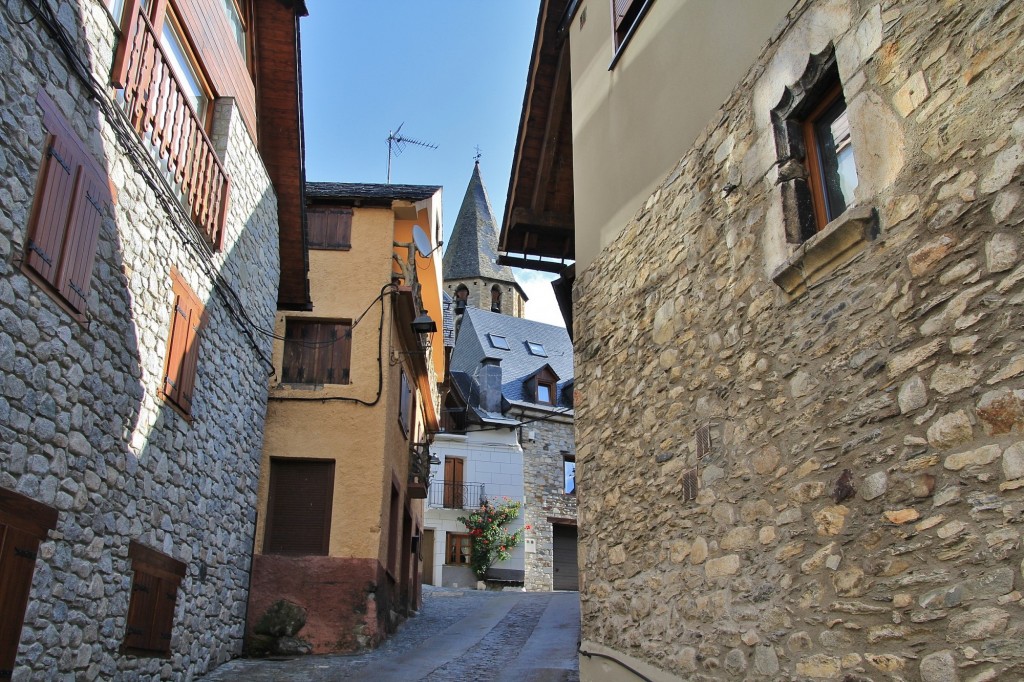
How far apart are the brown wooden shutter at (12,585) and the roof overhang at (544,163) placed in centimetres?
663

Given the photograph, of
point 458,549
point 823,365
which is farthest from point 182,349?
point 458,549

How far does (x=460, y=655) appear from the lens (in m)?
10.7

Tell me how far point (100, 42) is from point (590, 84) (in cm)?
417

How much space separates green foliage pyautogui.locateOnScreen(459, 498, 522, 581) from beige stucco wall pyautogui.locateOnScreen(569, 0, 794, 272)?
1712cm

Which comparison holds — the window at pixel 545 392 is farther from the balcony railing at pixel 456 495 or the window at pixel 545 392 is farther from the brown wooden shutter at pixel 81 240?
the brown wooden shutter at pixel 81 240

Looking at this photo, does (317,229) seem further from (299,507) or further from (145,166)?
(145,166)

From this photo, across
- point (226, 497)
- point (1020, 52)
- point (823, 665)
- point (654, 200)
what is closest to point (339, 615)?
point (226, 497)

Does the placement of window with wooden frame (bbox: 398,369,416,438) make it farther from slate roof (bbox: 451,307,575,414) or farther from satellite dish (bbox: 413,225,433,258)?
slate roof (bbox: 451,307,575,414)

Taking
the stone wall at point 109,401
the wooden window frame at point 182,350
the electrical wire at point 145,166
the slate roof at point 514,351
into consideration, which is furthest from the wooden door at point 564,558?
the wooden window frame at point 182,350

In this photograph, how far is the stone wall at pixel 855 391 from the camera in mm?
3260

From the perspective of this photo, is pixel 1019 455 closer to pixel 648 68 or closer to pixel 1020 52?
pixel 1020 52

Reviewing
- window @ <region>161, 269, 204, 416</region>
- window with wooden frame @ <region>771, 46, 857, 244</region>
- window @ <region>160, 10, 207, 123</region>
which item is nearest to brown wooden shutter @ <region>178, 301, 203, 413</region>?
window @ <region>161, 269, 204, 416</region>

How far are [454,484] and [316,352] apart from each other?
44.8 feet

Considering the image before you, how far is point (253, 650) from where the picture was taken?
396 inches
